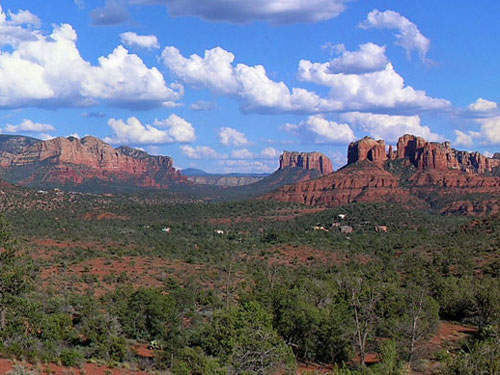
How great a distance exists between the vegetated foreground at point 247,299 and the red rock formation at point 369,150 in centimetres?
6496

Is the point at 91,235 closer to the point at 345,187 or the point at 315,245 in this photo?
the point at 315,245

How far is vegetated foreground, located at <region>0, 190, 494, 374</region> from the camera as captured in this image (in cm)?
2344

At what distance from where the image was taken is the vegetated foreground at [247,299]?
76.9 ft

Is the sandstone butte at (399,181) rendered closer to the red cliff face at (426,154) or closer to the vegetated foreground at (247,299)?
the red cliff face at (426,154)

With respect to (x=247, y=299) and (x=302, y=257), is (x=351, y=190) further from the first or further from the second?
(x=247, y=299)

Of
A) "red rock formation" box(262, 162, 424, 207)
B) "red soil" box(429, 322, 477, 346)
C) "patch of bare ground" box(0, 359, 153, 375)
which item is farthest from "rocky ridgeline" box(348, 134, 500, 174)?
"patch of bare ground" box(0, 359, 153, 375)

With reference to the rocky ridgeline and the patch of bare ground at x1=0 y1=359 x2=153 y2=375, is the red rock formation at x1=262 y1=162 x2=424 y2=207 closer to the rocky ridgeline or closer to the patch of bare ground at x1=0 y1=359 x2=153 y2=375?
the rocky ridgeline

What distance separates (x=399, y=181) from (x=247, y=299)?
12066cm

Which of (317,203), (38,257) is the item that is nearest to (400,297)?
(38,257)

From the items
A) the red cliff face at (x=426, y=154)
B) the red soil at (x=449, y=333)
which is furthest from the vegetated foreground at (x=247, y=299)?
the red cliff face at (x=426, y=154)

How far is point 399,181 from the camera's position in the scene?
14812cm

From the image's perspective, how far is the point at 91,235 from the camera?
272ft

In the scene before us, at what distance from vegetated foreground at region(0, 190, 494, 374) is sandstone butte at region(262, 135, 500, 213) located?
37.5 meters

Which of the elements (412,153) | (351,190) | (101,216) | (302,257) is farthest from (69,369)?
(412,153)
